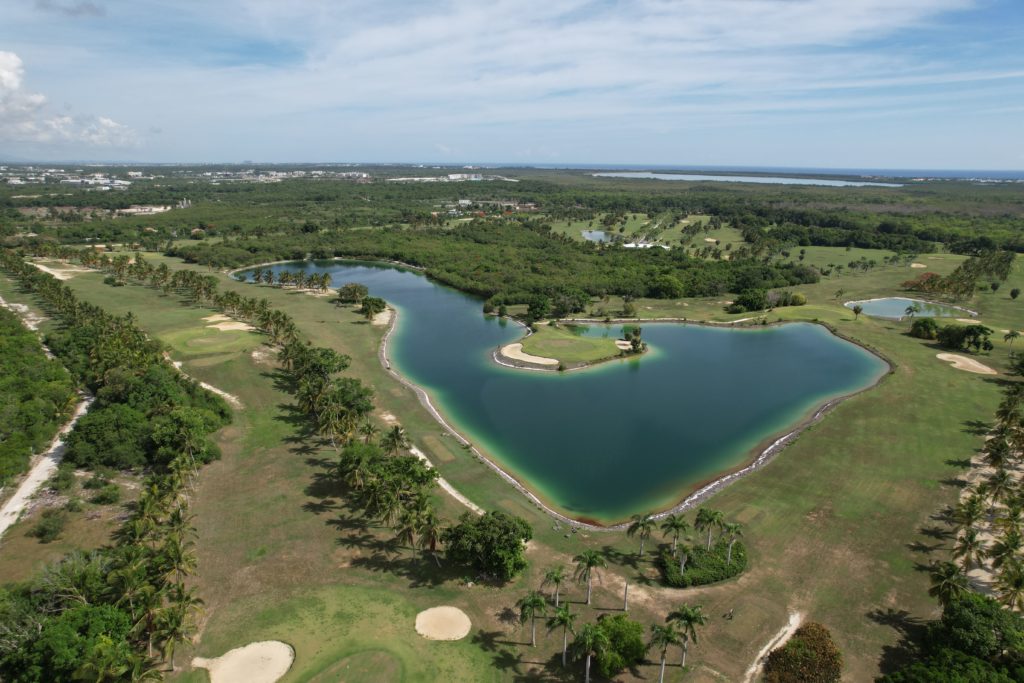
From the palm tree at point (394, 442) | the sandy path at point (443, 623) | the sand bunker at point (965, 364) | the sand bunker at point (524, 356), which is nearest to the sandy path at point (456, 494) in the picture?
the palm tree at point (394, 442)

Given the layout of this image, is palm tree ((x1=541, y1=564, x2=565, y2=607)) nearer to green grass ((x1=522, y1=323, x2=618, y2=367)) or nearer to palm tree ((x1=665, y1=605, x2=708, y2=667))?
palm tree ((x1=665, y1=605, x2=708, y2=667))

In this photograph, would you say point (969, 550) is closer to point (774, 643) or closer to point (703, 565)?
point (774, 643)

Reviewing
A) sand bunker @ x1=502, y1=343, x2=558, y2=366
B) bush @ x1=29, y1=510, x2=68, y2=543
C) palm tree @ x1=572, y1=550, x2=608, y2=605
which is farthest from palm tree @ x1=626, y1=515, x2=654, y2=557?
bush @ x1=29, y1=510, x2=68, y2=543

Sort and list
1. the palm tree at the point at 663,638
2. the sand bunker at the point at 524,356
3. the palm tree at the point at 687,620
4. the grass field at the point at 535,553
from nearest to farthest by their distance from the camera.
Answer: the palm tree at the point at 663,638, the palm tree at the point at 687,620, the grass field at the point at 535,553, the sand bunker at the point at 524,356

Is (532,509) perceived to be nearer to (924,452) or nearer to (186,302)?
(924,452)

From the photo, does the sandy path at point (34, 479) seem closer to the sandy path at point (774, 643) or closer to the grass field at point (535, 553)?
the grass field at point (535, 553)
